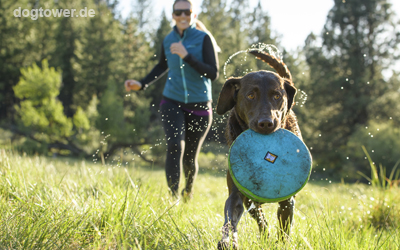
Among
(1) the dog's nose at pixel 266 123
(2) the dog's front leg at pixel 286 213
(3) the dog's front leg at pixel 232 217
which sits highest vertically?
(1) the dog's nose at pixel 266 123

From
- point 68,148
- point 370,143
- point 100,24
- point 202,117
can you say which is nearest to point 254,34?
point 100,24

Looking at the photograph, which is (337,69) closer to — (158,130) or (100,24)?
(158,130)

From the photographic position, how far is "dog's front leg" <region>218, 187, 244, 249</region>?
1.97 m

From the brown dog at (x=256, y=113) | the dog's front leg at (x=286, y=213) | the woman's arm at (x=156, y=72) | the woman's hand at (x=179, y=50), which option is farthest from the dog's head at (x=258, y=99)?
the woman's arm at (x=156, y=72)

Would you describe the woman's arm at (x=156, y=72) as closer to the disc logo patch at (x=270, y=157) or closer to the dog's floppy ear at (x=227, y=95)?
the dog's floppy ear at (x=227, y=95)

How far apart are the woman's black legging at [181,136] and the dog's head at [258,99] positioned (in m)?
0.96

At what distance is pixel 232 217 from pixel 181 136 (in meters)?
1.66

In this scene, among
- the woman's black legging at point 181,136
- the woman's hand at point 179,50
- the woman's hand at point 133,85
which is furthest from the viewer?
the woman's hand at point 133,85

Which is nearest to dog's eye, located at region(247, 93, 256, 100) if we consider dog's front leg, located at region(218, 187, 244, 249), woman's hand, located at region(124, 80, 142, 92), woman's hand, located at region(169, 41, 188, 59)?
dog's front leg, located at region(218, 187, 244, 249)

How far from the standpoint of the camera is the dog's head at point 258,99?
2411 millimetres

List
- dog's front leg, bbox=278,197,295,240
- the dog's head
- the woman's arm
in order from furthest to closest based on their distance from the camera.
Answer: the woman's arm
dog's front leg, bbox=278,197,295,240
the dog's head

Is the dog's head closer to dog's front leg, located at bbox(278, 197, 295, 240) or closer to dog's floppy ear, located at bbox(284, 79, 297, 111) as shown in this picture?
dog's floppy ear, located at bbox(284, 79, 297, 111)

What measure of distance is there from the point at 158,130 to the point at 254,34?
14.8 m

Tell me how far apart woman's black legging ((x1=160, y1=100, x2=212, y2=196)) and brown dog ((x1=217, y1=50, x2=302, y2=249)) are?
85 cm
